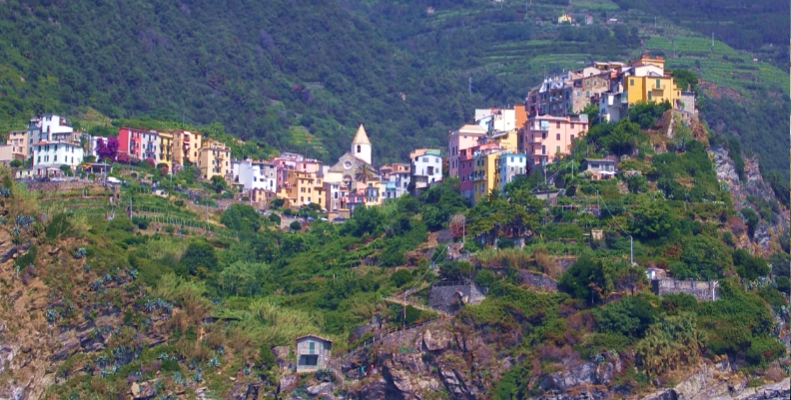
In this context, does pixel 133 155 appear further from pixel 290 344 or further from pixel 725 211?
pixel 725 211

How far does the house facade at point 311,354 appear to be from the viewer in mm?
64312

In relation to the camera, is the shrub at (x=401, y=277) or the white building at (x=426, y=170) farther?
the white building at (x=426, y=170)

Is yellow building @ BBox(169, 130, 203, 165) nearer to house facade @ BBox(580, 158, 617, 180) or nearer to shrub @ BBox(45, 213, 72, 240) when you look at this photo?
shrub @ BBox(45, 213, 72, 240)

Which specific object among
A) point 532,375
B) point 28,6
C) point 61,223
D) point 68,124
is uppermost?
point 28,6

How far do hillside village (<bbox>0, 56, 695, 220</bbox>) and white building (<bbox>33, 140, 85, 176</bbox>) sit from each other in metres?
0.05

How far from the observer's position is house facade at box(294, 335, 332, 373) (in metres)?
64.3

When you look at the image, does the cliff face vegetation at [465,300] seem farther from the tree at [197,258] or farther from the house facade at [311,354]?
the house facade at [311,354]

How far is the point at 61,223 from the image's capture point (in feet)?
220

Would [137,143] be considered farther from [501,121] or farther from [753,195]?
[753,195]

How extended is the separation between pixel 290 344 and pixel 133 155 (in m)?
24.2

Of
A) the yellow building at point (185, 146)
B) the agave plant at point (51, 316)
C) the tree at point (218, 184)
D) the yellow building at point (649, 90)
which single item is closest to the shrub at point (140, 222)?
the tree at point (218, 184)

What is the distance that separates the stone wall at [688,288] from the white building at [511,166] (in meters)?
12.2

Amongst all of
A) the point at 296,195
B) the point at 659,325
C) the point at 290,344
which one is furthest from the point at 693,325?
the point at 296,195

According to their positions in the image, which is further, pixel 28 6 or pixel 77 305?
pixel 28 6
